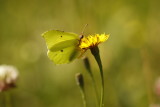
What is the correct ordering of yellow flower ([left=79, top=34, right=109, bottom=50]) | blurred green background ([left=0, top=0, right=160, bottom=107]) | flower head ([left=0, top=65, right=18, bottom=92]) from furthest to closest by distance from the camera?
blurred green background ([left=0, top=0, right=160, bottom=107]), flower head ([left=0, top=65, right=18, bottom=92]), yellow flower ([left=79, top=34, right=109, bottom=50])

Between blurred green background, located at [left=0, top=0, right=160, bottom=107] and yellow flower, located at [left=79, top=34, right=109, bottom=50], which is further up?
blurred green background, located at [left=0, top=0, right=160, bottom=107]

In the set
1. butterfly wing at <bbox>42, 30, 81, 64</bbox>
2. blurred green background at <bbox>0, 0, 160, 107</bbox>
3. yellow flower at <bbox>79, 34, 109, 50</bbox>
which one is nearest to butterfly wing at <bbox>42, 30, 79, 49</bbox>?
butterfly wing at <bbox>42, 30, 81, 64</bbox>

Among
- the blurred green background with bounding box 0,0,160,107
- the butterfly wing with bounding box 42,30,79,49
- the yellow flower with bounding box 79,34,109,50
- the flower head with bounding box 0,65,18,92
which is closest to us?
the yellow flower with bounding box 79,34,109,50

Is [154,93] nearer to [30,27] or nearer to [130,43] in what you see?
[130,43]

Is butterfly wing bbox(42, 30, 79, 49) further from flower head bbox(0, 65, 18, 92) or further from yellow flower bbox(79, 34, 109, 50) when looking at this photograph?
flower head bbox(0, 65, 18, 92)

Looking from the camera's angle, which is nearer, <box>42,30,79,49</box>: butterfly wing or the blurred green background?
<box>42,30,79,49</box>: butterfly wing

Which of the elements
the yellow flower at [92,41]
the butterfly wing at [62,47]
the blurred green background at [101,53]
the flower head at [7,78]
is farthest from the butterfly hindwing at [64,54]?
the blurred green background at [101,53]

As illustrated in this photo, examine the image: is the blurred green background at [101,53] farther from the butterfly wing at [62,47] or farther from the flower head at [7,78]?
the butterfly wing at [62,47]

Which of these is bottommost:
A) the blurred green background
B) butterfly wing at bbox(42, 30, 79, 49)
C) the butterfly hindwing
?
the butterfly hindwing
